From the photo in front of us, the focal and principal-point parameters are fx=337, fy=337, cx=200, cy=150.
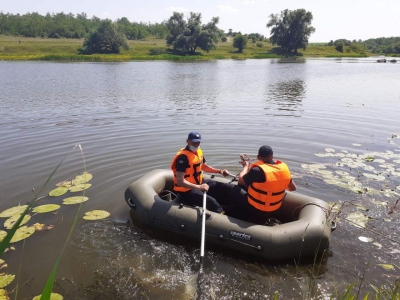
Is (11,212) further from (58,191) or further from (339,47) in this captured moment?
(339,47)

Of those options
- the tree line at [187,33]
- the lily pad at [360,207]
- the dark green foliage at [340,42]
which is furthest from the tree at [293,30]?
the lily pad at [360,207]

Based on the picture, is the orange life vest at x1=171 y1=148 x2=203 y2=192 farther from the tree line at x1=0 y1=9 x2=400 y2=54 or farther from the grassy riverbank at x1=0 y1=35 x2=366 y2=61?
the tree line at x1=0 y1=9 x2=400 y2=54

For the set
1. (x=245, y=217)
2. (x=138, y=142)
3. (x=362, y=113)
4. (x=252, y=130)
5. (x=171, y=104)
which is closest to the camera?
(x=245, y=217)

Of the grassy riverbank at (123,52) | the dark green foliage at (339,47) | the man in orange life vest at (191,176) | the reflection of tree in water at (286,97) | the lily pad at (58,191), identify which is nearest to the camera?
the man in orange life vest at (191,176)

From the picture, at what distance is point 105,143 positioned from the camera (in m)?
9.29

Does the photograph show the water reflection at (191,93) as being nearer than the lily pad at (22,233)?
No

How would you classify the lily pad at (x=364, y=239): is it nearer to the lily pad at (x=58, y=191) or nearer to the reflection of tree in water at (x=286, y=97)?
the lily pad at (x=58, y=191)

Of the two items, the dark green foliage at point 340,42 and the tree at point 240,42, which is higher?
the dark green foliage at point 340,42

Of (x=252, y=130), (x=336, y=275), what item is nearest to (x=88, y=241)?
(x=336, y=275)

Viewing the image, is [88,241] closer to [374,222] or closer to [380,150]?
[374,222]

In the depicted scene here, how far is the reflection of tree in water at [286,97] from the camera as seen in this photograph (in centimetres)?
1388

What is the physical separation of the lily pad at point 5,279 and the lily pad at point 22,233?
2.55 ft

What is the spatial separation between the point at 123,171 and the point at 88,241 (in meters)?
2.68

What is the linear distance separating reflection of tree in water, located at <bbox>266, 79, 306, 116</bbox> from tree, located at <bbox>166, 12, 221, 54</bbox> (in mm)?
36377
